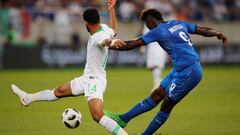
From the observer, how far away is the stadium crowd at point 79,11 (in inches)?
1014

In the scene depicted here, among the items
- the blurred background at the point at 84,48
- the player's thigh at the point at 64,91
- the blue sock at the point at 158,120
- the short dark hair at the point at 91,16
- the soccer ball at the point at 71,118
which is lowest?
the blurred background at the point at 84,48

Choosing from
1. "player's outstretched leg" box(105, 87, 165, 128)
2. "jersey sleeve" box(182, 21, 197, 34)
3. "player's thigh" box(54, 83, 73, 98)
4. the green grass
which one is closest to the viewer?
"jersey sleeve" box(182, 21, 197, 34)

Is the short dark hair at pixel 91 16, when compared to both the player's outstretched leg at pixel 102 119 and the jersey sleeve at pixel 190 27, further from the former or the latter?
the jersey sleeve at pixel 190 27

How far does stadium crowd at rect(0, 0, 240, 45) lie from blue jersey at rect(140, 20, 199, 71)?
15.1 metres

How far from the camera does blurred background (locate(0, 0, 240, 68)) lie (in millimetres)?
25641

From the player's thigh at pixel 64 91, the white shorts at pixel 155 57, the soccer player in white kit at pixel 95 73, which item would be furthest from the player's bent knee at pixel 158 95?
the white shorts at pixel 155 57

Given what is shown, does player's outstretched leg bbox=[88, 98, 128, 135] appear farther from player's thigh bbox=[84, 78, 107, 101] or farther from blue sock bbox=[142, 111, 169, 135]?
blue sock bbox=[142, 111, 169, 135]

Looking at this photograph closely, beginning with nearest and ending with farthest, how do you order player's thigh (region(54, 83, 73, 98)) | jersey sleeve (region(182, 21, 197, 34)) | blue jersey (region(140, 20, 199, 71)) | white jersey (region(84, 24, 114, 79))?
blue jersey (region(140, 20, 199, 71)) → white jersey (region(84, 24, 114, 79)) → jersey sleeve (region(182, 21, 197, 34)) → player's thigh (region(54, 83, 73, 98))

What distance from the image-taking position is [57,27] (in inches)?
1058

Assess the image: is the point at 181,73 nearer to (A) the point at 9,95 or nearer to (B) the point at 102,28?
(B) the point at 102,28

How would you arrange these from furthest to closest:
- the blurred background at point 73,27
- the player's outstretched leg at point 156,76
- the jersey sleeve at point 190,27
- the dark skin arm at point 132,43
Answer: the blurred background at point 73,27
the player's outstretched leg at point 156,76
the jersey sleeve at point 190,27
the dark skin arm at point 132,43

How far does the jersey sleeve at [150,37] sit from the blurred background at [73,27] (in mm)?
15271

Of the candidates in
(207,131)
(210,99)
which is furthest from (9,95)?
(207,131)

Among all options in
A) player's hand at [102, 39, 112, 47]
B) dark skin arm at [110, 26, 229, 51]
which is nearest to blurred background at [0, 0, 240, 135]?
dark skin arm at [110, 26, 229, 51]
